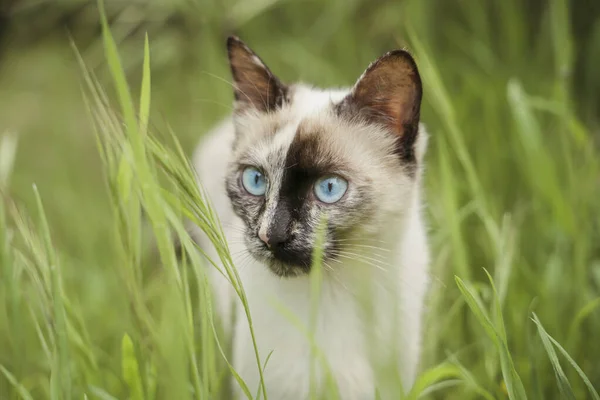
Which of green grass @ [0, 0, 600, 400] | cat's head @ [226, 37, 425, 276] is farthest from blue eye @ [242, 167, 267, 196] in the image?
green grass @ [0, 0, 600, 400]

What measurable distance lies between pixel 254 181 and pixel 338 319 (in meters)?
0.31

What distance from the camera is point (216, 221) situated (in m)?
1.16

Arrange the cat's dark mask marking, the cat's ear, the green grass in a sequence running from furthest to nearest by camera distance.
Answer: the cat's ear < the cat's dark mask marking < the green grass

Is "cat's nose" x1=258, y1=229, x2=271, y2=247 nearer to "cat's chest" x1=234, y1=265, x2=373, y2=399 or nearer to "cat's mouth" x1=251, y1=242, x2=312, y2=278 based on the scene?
"cat's mouth" x1=251, y1=242, x2=312, y2=278

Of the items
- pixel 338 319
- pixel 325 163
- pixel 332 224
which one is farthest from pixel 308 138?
pixel 338 319

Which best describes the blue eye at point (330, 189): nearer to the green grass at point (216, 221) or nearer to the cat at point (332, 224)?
the cat at point (332, 224)

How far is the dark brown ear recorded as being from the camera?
109 cm

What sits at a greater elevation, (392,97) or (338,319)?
(392,97)

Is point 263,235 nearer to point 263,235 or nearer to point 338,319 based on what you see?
point 263,235

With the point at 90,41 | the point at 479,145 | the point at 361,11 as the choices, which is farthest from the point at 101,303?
the point at 90,41

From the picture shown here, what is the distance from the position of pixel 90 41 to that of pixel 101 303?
1706 millimetres

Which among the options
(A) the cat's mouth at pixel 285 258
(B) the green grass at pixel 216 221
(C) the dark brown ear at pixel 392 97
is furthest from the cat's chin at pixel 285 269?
(C) the dark brown ear at pixel 392 97

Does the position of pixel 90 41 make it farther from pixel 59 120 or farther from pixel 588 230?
pixel 588 230

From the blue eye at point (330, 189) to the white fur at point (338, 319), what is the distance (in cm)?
11
